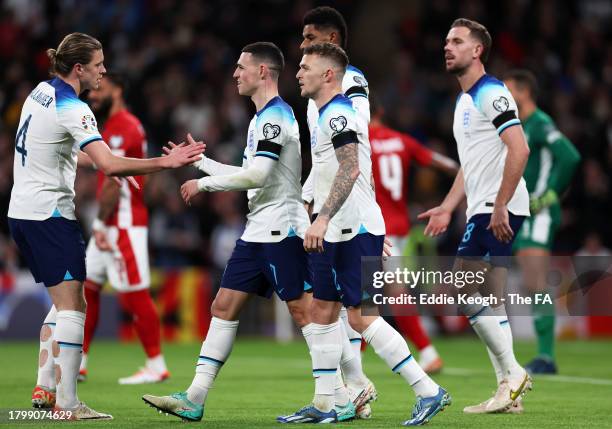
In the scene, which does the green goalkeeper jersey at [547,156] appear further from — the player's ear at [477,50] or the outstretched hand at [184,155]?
the outstretched hand at [184,155]

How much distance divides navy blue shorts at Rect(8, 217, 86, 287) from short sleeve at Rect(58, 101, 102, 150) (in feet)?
2.04

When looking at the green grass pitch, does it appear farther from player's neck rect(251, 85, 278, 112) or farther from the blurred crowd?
the blurred crowd

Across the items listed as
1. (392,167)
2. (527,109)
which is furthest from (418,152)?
(527,109)

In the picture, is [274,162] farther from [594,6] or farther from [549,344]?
[594,6]

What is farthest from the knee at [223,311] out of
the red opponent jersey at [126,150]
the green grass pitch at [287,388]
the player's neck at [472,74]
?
the red opponent jersey at [126,150]

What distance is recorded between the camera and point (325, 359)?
7688 millimetres

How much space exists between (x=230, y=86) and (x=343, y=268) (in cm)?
1379

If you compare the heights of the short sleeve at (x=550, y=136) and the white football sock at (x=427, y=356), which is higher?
the short sleeve at (x=550, y=136)

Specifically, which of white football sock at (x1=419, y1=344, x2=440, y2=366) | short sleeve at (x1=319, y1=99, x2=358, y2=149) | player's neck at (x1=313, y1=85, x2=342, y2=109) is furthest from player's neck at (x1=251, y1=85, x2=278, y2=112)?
white football sock at (x1=419, y1=344, x2=440, y2=366)

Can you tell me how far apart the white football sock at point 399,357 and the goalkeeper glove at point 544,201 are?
145 inches

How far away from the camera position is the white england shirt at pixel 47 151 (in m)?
7.79

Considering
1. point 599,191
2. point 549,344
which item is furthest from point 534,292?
point 599,191

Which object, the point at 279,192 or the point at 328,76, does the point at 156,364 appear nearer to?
the point at 279,192

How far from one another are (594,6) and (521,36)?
2268 mm
